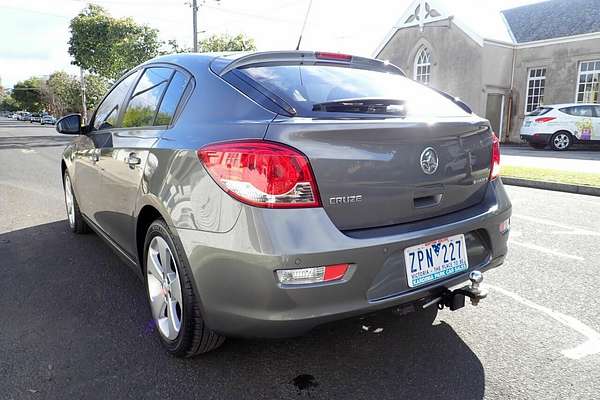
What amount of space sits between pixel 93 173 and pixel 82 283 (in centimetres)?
85

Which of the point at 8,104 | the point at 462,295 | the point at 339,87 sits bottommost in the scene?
the point at 462,295

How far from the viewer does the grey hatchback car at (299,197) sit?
190cm

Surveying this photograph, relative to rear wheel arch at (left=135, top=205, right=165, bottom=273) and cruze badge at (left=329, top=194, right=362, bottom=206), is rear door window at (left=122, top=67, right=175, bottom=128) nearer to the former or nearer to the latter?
rear wheel arch at (left=135, top=205, right=165, bottom=273)

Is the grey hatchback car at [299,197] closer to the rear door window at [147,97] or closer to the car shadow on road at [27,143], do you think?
the rear door window at [147,97]

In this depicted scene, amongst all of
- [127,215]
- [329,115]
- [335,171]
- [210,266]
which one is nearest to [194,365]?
[210,266]

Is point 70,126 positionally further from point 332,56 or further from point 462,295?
point 462,295

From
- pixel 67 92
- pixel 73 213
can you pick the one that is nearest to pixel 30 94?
pixel 67 92

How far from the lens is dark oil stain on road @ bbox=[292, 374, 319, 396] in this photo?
2.20m

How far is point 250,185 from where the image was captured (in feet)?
6.30

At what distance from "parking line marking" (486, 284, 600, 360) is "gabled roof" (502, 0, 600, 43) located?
19.7m

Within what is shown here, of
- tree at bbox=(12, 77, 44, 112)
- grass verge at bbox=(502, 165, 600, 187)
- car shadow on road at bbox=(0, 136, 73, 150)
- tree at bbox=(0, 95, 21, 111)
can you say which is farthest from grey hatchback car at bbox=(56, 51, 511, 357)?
tree at bbox=(0, 95, 21, 111)

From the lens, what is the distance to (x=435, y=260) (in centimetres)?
221

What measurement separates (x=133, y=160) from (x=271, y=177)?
4.07 feet

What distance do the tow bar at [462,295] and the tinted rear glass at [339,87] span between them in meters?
0.88
